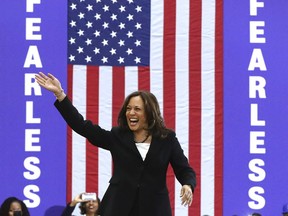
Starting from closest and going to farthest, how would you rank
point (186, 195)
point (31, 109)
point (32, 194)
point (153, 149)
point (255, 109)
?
point (186, 195), point (153, 149), point (32, 194), point (31, 109), point (255, 109)

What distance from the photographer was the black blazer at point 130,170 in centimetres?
520

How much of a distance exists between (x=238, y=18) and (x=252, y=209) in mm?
2316

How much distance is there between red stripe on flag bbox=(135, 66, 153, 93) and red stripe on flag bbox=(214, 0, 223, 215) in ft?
2.72

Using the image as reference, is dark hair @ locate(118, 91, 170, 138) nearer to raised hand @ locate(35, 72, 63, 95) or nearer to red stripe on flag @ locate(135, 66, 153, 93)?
raised hand @ locate(35, 72, 63, 95)

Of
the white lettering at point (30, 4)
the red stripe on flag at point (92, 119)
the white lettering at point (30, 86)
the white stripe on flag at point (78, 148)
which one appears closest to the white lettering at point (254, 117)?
the red stripe on flag at point (92, 119)

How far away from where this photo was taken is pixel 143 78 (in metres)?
11.7

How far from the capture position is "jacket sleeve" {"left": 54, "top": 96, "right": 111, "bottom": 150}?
5.20 meters

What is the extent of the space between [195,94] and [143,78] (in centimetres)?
65

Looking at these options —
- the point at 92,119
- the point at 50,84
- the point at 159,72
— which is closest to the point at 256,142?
the point at 159,72

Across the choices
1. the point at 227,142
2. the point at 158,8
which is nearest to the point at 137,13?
the point at 158,8

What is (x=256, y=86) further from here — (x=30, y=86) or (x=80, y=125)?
(x=80, y=125)

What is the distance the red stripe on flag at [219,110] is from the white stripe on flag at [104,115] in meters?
1.28

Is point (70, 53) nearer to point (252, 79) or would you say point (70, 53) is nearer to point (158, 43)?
point (158, 43)

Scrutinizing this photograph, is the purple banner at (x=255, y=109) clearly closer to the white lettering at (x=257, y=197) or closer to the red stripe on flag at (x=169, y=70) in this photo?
the white lettering at (x=257, y=197)
